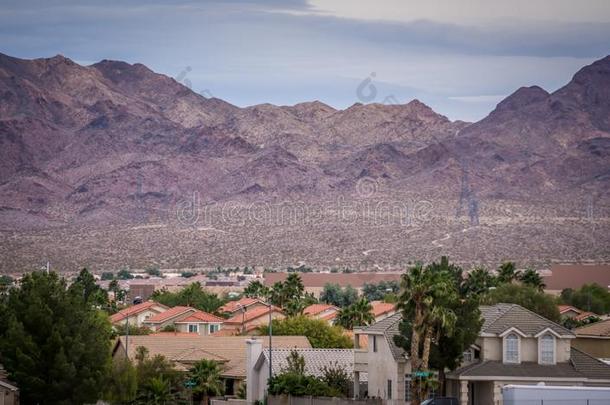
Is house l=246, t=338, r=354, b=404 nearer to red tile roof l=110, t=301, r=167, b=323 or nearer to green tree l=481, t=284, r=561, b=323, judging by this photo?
green tree l=481, t=284, r=561, b=323

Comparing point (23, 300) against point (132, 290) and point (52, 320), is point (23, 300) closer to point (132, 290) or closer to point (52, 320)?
point (52, 320)

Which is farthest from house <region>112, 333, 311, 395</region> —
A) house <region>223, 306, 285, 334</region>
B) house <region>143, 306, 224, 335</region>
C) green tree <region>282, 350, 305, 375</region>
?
house <region>143, 306, 224, 335</region>

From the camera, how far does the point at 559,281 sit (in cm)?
17512

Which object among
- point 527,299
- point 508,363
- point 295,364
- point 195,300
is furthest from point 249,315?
point 508,363

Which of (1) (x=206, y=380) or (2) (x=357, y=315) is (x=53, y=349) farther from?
(2) (x=357, y=315)

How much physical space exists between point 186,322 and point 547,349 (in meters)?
55.8

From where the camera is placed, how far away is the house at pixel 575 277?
172 m

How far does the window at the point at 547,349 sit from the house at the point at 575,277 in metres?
108

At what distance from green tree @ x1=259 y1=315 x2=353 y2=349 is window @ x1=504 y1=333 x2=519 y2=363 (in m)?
25.7

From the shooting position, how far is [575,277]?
177m

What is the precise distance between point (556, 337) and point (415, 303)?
5.64 m

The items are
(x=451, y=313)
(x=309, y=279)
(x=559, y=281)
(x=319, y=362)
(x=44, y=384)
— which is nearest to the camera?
(x=451, y=313)

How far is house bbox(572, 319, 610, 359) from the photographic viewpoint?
236ft

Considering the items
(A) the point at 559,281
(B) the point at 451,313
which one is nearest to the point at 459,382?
(B) the point at 451,313
